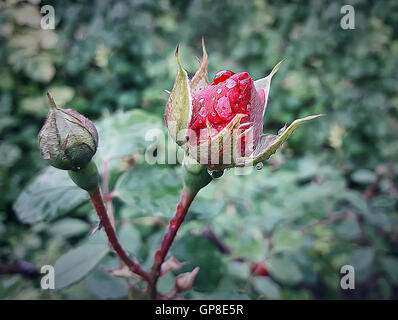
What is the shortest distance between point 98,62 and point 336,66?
1.15 metres

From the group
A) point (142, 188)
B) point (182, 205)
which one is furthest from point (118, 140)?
point (182, 205)

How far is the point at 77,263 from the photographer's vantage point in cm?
43

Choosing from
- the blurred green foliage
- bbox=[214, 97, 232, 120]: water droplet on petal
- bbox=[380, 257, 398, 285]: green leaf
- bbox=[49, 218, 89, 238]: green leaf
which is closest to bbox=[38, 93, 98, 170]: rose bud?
bbox=[214, 97, 232, 120]: water droplet on petal

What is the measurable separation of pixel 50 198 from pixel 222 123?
0.31 m

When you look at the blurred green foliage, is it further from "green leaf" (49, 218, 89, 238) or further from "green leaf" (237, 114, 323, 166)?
"green leaf" (237, 114, 323, 166)

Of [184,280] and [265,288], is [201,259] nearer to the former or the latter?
[184,280]

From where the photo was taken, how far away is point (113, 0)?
1.37 meters

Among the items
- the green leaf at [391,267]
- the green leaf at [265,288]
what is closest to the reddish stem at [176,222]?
the green leaf at [265,288]

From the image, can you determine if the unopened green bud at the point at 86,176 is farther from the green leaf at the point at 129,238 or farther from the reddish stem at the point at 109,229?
the green leaf at the point at 129,238

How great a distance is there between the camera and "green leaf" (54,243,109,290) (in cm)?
41

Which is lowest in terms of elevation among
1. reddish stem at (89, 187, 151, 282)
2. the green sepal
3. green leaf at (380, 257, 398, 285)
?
green leaf at (380, 257, 398, 285)

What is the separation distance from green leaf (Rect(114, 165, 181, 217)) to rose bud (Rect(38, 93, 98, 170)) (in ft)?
0.53

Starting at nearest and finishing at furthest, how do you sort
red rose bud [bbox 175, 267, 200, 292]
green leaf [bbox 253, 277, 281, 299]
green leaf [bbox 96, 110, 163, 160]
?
1. red rose bud [bbox 175, 267, 200, 292]
2. green leaf [bbox 96, 110, 163, 160]
3. green leaf [bbox 253, 277, 281, 299]

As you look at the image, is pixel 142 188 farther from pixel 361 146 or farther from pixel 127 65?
pixel 361 146
